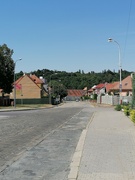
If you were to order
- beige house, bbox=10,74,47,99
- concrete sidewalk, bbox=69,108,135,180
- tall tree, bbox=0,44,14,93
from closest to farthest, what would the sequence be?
1. concrete sidewalk, bbox=69,108,135,180
2. tall tree, bbox=0,44,14,93
3. beige house, bbox=10,74,47,99

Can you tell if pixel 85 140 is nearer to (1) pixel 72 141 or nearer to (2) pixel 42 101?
(1) pixel 72 141

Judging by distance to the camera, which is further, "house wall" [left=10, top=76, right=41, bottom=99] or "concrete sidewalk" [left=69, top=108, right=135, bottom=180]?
"house wall" [left=10, top=76, right=41, bottom=99]

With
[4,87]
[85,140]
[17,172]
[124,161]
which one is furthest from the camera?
[4,87]

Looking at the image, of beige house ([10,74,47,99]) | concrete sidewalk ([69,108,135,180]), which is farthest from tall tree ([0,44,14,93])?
concrete sidewalk ([69,108,135,180])

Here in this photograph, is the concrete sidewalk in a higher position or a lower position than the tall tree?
lower

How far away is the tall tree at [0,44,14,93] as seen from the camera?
77188 millimetres

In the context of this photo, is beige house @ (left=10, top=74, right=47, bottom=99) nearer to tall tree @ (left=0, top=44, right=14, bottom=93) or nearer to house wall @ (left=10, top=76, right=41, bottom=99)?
house wall @ (left=10, top=76, right=41, bottom=99)

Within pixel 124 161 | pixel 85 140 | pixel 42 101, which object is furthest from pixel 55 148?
pixel 42 101

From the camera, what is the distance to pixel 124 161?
930 centimetres

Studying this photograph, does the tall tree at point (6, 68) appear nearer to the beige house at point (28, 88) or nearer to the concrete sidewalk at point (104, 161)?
the beige house at point (28, 88)

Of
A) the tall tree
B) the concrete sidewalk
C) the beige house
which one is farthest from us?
the beige house

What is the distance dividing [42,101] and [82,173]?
9128 cm

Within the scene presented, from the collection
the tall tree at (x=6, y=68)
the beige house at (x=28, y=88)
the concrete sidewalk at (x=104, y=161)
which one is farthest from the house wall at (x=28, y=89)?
the concrete sidewalk at (x=104, y=161)

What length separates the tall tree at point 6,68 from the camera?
77.2 metres
